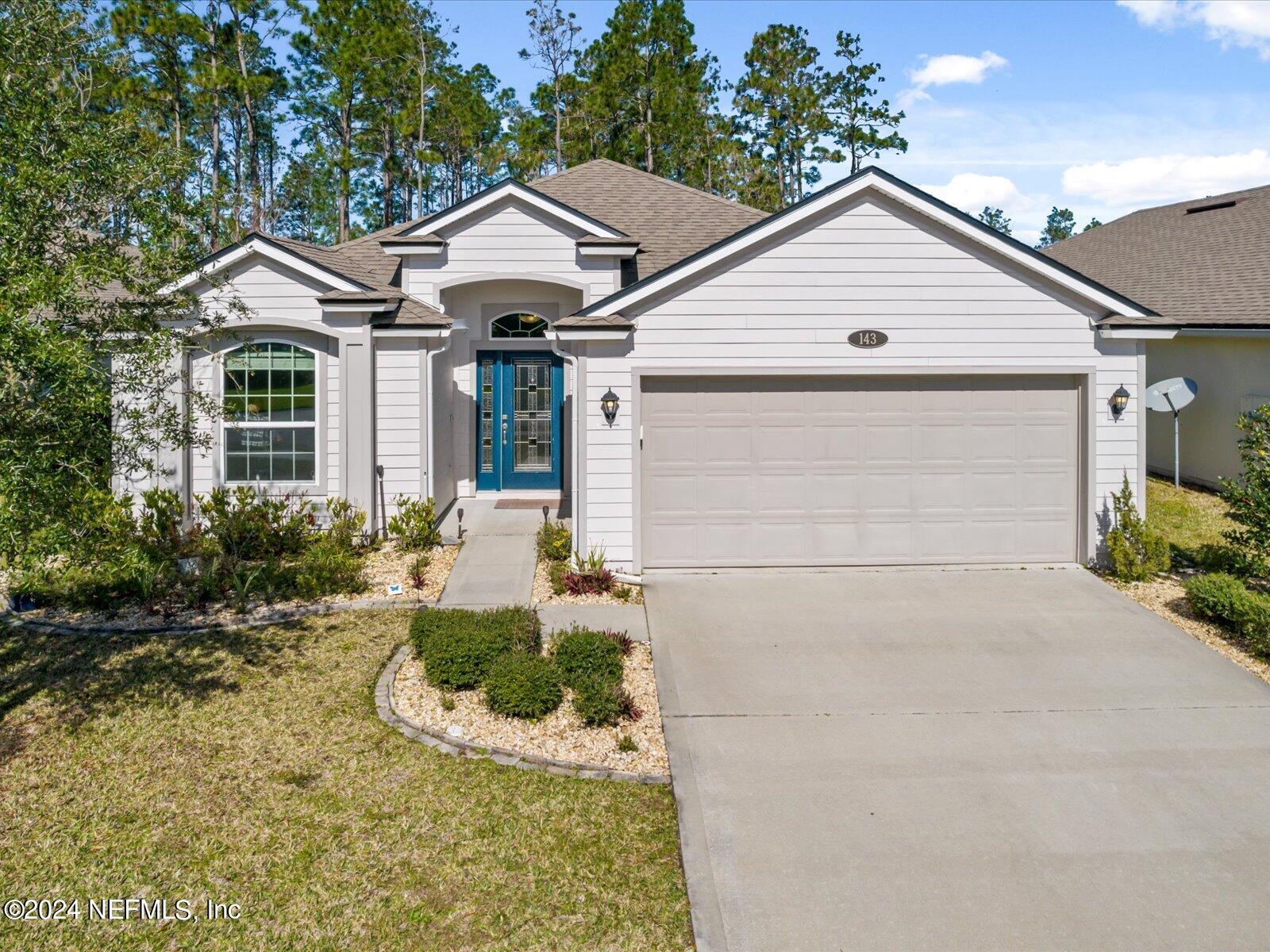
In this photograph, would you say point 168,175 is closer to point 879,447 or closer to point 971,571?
A: point 879,447

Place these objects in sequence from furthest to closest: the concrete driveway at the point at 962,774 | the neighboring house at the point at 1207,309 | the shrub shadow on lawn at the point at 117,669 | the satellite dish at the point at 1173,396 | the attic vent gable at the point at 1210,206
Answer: the attic vent gable at the point at 1210,206, the satellite dish at the point at 1173,396, the neighboring house at the point at 1207,309, the shrub shadow on lawn at the point at 117,669, the concrete driveway at the point at 962,774

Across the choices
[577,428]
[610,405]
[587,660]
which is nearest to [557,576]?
→ [577,428]

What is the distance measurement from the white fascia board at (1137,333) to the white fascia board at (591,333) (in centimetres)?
532

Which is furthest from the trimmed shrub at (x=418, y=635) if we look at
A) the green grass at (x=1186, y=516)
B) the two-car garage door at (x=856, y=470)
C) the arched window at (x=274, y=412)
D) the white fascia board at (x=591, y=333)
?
the green grass at (x=1186, y=516)

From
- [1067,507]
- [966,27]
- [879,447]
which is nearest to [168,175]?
[879,447]

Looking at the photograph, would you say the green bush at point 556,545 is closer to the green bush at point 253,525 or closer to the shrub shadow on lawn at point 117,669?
the green bush at point 253,525

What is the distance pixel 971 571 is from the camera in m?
10.3

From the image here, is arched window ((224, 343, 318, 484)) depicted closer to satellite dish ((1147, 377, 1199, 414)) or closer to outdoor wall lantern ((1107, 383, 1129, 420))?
outdoor wall lantern ((1107, 383, 1129, 420))

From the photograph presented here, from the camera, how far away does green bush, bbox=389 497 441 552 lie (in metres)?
11.3

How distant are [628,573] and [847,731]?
4.12 meters

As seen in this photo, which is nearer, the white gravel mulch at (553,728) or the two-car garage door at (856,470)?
the white gravel mulch at (553,728)

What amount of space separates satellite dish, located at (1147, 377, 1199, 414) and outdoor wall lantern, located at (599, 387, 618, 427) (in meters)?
9.64

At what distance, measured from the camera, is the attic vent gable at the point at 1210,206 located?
19.7 m

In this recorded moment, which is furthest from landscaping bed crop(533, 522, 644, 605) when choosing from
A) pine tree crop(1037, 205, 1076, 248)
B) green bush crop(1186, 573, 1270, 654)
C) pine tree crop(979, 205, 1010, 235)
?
pine tree crop(1037, 205, 1076, 248)
